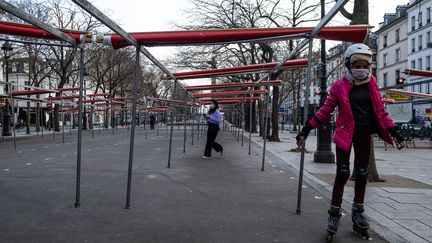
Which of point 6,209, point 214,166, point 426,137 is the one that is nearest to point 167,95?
point 426,137

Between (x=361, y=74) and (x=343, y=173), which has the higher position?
(x=361, y=74)

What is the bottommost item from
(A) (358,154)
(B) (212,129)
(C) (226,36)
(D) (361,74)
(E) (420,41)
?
(A) (358,154)

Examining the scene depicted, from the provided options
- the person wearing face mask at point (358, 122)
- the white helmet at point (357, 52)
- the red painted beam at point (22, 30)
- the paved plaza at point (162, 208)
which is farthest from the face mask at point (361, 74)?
the red painted beam at point (22, 30)

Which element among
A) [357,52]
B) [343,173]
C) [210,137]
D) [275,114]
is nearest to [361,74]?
[357,52]

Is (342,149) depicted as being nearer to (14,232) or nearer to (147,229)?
(147,229)

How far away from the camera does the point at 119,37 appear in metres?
5.06

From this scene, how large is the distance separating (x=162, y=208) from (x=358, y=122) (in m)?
2.71

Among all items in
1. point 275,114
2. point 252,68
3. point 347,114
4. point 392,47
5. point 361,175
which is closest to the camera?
point 347,114

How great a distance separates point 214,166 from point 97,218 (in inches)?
232

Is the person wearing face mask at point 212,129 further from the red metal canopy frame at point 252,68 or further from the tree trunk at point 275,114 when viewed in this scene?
the tree trunk at point 275,114

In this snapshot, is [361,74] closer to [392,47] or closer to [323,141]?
[323,141]

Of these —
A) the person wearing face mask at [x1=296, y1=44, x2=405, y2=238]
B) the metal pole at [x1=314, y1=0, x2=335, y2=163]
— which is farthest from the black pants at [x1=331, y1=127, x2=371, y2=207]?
the metal pole at [x1=314, y1=0, x2=335, y2=163]

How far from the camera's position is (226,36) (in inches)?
201

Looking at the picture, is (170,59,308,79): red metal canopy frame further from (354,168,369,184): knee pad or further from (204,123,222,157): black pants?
(204,123,222,157): black pants
